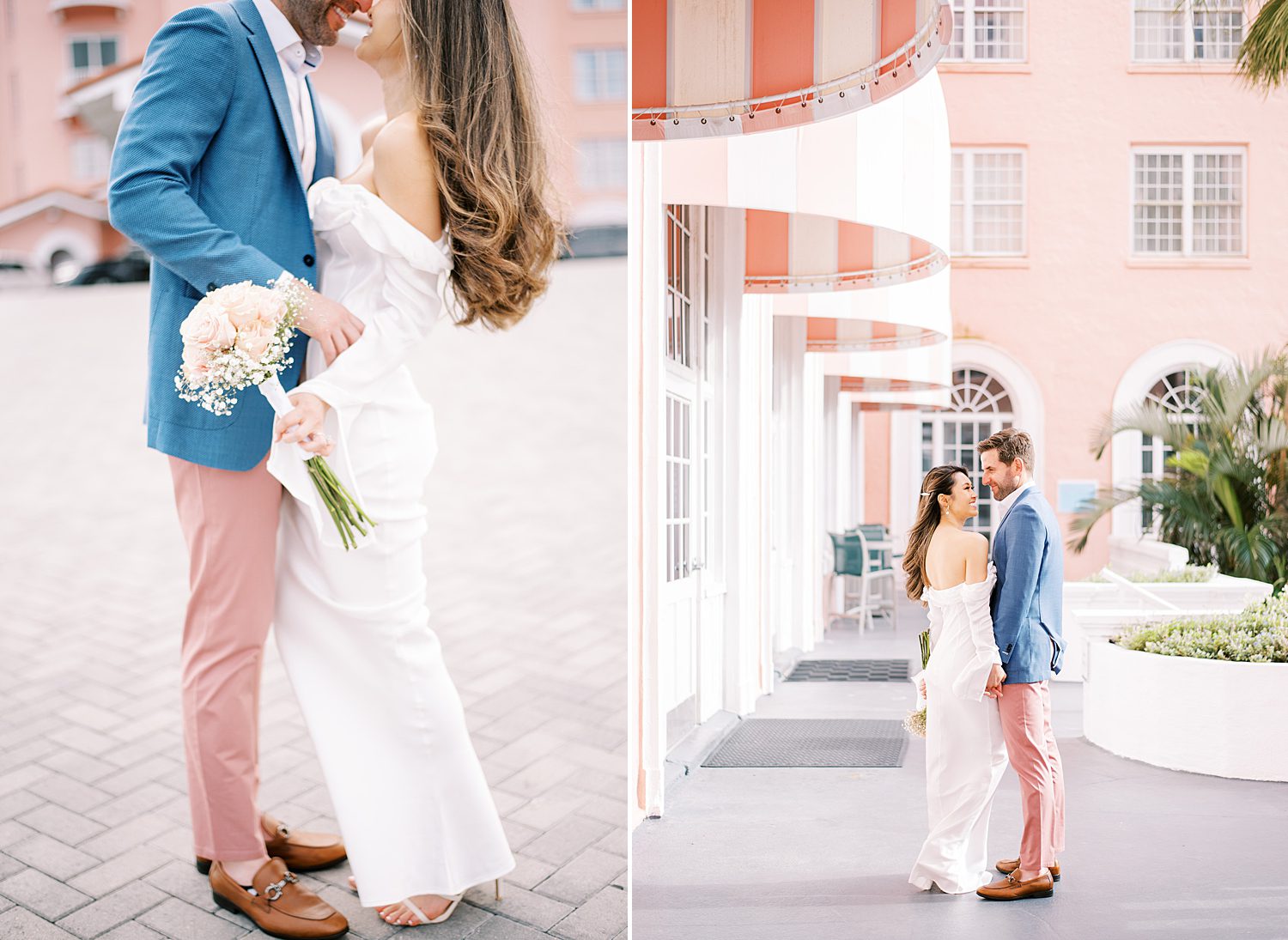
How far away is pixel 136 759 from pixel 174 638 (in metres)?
1.61

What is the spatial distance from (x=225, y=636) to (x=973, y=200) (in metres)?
1.74

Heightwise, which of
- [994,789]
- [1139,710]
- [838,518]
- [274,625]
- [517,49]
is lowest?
[994,789]

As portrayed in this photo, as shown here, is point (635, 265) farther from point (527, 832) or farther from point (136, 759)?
point (136, 759)

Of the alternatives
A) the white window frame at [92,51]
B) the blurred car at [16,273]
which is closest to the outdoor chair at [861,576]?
the white window frame at [92,51]

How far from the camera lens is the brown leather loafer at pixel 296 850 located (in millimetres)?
2492

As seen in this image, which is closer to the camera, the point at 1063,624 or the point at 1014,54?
the point at 1063,624

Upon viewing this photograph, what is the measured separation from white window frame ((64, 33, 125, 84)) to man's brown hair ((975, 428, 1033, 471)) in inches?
99.2

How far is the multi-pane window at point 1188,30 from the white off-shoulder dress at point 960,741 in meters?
1.15

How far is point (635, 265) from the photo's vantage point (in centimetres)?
238

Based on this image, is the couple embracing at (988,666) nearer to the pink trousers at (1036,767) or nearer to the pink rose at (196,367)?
the pink trousers at (1036,767)

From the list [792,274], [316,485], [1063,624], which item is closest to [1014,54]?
[792,274]

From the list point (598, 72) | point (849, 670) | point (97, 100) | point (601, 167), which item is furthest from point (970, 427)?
point (601, 167)

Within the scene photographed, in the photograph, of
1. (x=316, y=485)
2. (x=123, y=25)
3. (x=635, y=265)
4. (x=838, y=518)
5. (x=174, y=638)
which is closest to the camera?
(x=316, y=485)

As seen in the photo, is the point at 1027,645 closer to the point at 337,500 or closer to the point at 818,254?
the point at 818,254
